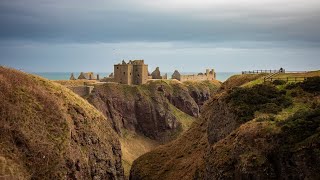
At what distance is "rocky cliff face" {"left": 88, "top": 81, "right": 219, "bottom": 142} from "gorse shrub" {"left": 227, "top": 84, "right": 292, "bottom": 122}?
84.5m

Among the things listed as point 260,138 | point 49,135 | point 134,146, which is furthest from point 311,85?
point 134,146

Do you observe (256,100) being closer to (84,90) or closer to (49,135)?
(49,135)

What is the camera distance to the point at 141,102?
563 feet

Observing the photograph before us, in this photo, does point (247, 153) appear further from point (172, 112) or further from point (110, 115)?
point (172, 112)

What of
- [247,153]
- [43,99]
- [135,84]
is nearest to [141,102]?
[135,84]

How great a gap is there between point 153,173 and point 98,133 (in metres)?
13.9

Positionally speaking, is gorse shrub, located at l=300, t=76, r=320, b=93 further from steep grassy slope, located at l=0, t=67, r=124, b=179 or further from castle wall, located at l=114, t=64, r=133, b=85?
castle wall, located at l=114, t=64, r=133, b=85

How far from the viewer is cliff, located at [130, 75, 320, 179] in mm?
46750

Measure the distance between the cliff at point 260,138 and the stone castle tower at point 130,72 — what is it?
84.0 meters

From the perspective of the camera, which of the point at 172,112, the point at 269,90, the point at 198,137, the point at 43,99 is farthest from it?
the point at 172,112

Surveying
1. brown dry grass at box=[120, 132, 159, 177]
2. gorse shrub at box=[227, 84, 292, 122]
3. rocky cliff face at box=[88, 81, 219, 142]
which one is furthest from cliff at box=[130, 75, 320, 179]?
rocky cliff face at box=[88, 81, 219, 142]

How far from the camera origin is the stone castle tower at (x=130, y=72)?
17212cm

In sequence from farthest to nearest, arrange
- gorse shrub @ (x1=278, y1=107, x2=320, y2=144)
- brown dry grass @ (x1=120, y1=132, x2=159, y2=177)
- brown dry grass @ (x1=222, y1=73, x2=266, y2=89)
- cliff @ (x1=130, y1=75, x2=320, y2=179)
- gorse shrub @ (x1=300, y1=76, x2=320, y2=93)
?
brown dry grass @ (x1=120, y1=132, x2=159, y2=177)
brown dry grass @ (x1=222, y1=73, x2=266, y2=89)
gorse shrub @ (x1=300, y1=76, x2=320, y2=93)
gorse shrub @ (x1=278, y1=107, x2=320, y2=144)
cliff @ (x1=130, y1=75, x2=320, y2=179)

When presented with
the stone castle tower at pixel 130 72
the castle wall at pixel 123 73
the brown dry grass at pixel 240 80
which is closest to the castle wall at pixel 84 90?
the castle wall at pixel 123 73
